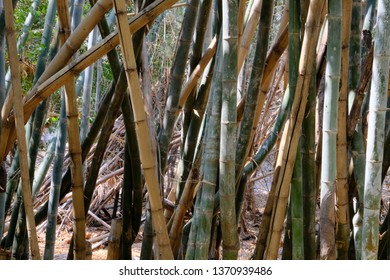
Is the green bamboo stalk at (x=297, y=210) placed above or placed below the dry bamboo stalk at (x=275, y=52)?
below

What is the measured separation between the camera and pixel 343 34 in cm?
143

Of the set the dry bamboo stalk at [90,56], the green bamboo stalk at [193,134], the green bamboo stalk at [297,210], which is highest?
the dry bamboo stalk at [90,56]

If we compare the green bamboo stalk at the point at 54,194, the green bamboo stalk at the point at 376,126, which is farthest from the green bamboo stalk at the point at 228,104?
the green bamboo stalk at the point at 54,194

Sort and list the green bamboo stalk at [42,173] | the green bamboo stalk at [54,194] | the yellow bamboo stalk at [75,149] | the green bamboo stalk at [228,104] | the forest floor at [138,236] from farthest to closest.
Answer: the forest floor at [138,236], the green bamboo stalk at [42,173], the green bamboo stalk at [54,194], the yellow bamboo stalk at [75,149], the green bamboo stalk at [228,104]

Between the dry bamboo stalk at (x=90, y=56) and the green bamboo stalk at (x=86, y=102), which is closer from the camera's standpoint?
the dry bamboo stalk at (x=90, y=56)

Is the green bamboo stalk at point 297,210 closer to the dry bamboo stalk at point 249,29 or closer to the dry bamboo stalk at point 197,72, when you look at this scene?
the dry bamboo stalk at point 249,29

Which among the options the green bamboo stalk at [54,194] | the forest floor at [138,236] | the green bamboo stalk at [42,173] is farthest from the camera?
the forest floor at [138,236]

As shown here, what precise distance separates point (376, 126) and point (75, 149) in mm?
726

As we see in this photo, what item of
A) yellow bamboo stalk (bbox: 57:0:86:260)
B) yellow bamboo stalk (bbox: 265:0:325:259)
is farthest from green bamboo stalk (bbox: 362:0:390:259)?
yellow bamboo stalk (bbox: 57:0:86:260)

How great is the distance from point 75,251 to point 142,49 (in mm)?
561

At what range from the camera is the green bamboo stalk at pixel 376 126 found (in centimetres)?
119

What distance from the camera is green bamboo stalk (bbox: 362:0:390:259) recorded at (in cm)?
119

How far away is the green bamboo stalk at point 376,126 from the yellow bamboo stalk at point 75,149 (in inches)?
25.9
